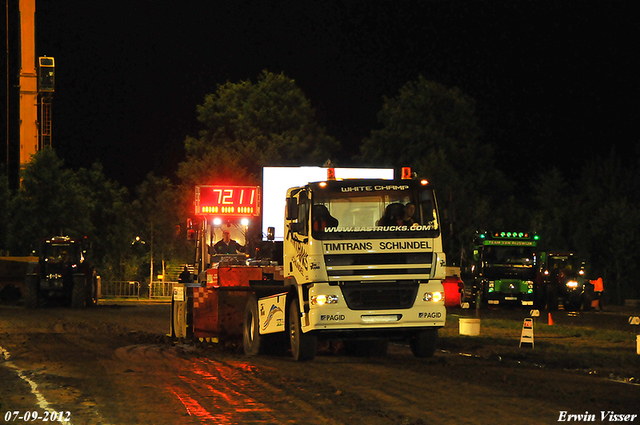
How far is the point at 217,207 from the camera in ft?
89.2

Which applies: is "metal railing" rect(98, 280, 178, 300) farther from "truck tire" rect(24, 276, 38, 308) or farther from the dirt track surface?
the dirt track surface

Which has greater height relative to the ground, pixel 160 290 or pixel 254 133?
pixel 254 133

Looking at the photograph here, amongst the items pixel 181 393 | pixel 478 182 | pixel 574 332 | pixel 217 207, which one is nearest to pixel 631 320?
pixel 574 332

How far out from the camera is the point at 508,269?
39.6m

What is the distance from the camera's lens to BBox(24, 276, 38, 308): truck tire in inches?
1437

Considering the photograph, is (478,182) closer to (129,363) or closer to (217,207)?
(217,207)

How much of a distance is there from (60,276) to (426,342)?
24.3 m

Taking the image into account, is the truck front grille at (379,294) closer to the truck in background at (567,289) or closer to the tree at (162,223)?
the truck in background at (567,289)

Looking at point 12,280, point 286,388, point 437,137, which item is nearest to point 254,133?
point 437,137

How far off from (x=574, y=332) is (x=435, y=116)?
44831 mm

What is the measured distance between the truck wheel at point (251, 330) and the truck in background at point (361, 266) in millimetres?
778

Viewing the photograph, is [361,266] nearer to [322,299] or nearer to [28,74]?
[322,299]

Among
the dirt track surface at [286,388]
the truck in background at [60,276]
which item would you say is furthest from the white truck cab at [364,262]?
the truck in background at [60,276]

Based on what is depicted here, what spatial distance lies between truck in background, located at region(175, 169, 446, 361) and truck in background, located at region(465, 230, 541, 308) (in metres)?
23.8
